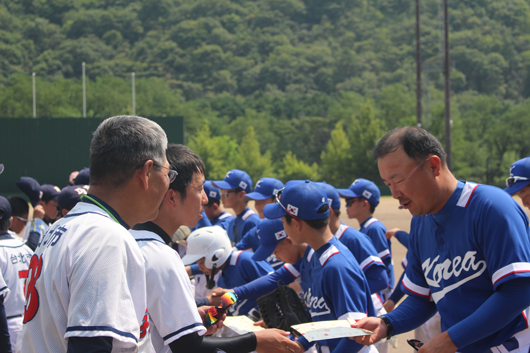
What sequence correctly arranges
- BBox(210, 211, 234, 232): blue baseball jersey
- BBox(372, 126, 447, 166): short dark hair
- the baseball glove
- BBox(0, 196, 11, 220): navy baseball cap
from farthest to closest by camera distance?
BBox(210, 211, 234, 232): blue baseball jersey → BBox(0, 196, 11, 220): navy baseball cap → the baseball glove → BBox(372, 126, 447, 166): short dark hair

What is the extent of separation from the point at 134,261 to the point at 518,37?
404ft

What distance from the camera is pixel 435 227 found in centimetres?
261

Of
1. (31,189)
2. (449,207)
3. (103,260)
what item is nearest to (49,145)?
(31,189)

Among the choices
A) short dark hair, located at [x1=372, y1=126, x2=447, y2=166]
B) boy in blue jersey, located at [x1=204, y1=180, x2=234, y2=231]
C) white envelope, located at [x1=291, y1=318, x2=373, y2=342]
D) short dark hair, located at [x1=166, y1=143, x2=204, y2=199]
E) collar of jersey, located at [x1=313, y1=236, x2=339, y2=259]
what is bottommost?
boy in blue jersey, located at [x1=204, y1=180, x2=234, y2=231]

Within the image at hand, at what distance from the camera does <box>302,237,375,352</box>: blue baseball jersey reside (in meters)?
2.92

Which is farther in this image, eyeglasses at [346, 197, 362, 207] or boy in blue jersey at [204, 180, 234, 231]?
boy in blue jersey at [204, 180, 234, 231]

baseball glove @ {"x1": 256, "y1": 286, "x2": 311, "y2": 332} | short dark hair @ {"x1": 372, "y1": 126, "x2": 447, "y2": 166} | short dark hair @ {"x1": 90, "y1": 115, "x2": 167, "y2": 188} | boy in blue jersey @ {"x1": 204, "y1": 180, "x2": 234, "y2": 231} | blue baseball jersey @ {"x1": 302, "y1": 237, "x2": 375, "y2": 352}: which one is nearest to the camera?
short dark hair @ {"x1": 90, "y1": 115, "x2": 167, "y2": 188}

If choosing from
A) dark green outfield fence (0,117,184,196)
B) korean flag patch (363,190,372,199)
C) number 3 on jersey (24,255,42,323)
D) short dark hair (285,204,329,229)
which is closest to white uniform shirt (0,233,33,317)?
short dark hair (285,204,329,229)

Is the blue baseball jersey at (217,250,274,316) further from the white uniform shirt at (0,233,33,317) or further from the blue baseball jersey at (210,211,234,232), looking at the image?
the blue baseball jersey at (210,211,234,232)

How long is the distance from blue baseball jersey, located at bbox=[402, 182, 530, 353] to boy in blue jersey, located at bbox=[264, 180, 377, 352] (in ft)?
1.56

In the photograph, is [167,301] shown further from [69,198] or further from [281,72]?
[281,72]

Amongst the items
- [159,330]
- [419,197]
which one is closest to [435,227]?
[419,197]

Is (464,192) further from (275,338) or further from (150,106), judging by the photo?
(150,106)

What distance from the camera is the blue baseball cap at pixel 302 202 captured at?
3.25m
